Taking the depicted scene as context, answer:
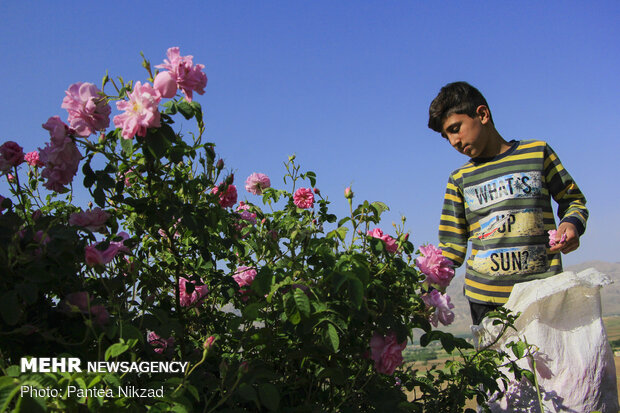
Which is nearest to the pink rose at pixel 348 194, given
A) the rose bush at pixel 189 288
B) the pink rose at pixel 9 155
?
the rose bush at pixel 189 288

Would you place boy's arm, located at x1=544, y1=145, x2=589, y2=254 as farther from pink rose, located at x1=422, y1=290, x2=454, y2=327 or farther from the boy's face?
pink rose, located at x1=422, y1=290, x2=454, y2=327

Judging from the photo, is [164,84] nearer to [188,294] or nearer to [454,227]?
[188,294]

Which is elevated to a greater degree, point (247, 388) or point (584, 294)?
point (584, 294)

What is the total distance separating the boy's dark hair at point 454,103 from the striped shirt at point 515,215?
31 cm

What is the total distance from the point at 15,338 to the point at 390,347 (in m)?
1.07

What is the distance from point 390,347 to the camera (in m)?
1.57

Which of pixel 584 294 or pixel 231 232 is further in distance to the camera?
pixel 584 294

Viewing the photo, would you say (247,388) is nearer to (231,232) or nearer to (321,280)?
(321,280)

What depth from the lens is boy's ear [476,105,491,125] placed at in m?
2.86

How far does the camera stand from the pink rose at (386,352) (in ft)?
5.13

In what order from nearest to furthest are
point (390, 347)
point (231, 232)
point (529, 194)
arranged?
1. point (390, 347)
2. point (231, 232)
3. point (529, 194)

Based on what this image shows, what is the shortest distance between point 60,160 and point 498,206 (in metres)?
2.07

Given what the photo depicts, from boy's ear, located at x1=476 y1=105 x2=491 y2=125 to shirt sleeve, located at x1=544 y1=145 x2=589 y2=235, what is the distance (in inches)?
13.8

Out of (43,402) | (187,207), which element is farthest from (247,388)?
(187,207)
